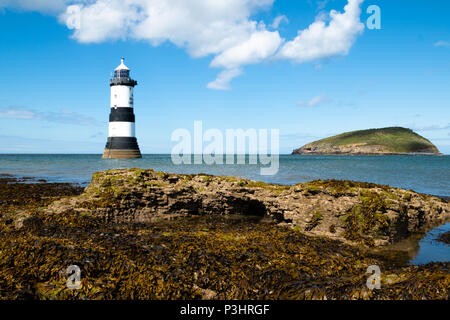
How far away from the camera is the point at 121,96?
4566cm

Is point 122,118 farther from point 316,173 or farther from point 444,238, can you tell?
point 444,238

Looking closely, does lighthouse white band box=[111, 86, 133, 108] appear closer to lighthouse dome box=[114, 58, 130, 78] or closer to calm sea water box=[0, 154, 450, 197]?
lighthouse dome box=[114, 58, 130, 78]

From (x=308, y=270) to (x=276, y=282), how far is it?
0.86m

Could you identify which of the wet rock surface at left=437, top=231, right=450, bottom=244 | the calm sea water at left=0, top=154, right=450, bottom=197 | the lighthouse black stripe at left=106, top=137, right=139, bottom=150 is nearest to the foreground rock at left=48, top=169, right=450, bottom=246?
the wet rock surface at left=437, top=231, right=450, bottom=244

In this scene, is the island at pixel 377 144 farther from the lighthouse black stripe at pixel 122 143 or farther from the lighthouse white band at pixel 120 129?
the lighthouse white band at pixel 120 129

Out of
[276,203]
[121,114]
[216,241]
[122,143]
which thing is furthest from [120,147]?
[216,241]

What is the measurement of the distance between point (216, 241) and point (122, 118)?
145 feet

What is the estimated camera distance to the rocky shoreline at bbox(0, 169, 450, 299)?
14.6ft

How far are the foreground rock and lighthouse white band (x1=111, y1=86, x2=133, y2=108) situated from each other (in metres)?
38.1

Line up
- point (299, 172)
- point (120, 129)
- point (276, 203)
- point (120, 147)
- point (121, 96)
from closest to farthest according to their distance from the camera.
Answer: point (276, 203)
point (299, 172)
point (121, 96)
point (120, 129)
point (120, 147)

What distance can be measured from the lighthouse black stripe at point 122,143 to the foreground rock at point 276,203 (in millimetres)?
39582

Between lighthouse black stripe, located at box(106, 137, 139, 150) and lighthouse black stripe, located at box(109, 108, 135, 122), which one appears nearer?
lighthouse black stripe, located at box(109, 108, 135, 122)
